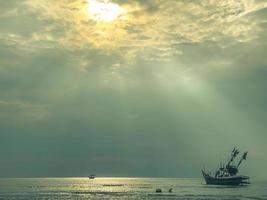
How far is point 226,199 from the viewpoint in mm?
138250

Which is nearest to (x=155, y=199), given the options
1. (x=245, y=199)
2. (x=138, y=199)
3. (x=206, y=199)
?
(x=138, y=199)

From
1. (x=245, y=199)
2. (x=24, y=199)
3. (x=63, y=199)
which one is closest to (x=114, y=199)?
(x=63, y=199)

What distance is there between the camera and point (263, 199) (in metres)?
142

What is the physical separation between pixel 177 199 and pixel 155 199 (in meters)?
7.06

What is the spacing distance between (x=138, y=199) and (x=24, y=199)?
36192 mm

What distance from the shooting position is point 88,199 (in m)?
137

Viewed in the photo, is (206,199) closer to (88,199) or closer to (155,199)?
(155,199)

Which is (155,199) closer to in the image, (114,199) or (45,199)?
(114,199)

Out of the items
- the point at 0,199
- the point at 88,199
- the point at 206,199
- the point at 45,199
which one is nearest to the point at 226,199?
the point at 206,199

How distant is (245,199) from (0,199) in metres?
77.6

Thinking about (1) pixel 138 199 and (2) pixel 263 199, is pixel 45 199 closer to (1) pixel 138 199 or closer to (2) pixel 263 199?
(1) pixel 138 199

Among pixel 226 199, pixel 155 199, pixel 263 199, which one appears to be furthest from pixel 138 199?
pixel 263 199

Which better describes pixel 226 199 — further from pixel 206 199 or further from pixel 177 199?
pixel 177 199

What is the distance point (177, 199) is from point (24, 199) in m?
48.8
